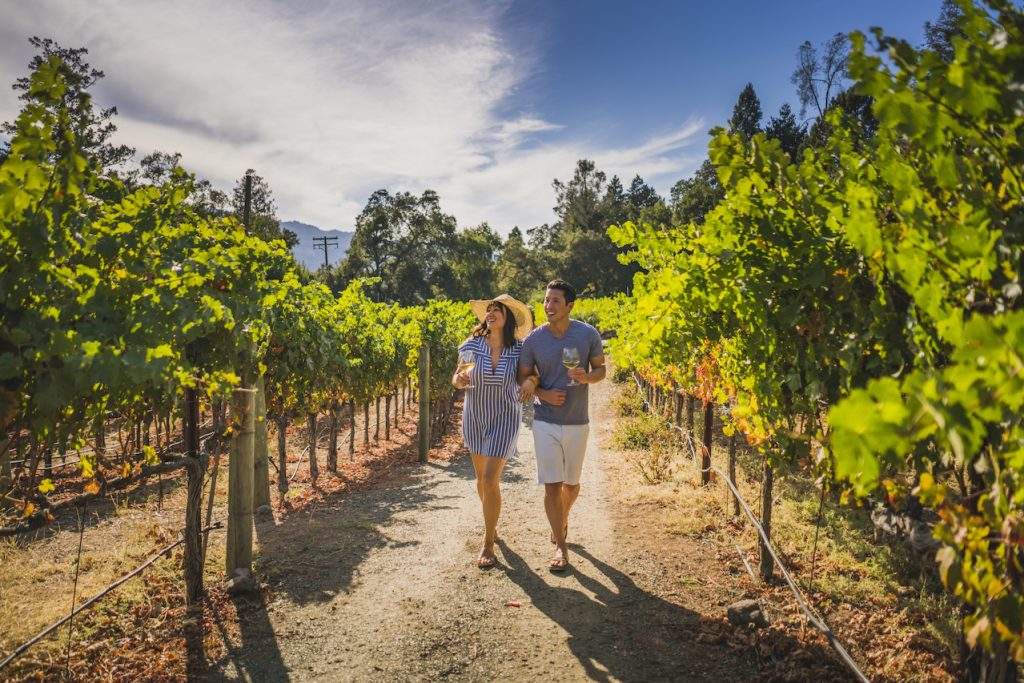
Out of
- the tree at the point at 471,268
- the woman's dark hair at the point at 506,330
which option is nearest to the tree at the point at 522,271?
the tree at the point at 471,268

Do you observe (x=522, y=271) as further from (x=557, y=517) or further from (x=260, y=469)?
(x=557, y=517)

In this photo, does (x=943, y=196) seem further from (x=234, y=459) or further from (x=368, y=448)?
(x=368, y=448)

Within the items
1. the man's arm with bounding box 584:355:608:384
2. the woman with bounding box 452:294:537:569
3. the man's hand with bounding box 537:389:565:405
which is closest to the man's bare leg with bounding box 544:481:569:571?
the woman with bounding box 452:294:537:569

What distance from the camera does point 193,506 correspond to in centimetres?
410

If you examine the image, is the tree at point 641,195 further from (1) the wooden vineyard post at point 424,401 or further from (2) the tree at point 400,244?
(1) the wooden vineyard post at point 424,401

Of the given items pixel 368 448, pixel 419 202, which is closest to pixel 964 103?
pixel 368 448

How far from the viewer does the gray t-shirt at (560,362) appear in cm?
415

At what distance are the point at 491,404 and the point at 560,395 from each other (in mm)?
629

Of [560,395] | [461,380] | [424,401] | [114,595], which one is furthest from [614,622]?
[424,401]

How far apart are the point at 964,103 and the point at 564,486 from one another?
355cm

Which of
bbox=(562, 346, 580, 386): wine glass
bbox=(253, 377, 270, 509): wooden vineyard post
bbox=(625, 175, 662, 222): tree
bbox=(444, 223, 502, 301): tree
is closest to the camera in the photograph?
bbox=(562, 346, 580, 386): wine glass

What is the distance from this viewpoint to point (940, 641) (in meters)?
3.41

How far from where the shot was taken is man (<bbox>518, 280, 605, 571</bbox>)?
4.12 metres

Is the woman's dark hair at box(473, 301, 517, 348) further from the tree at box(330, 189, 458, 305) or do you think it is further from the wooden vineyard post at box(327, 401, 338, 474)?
the tree at box(330, 189, 458, 305)
